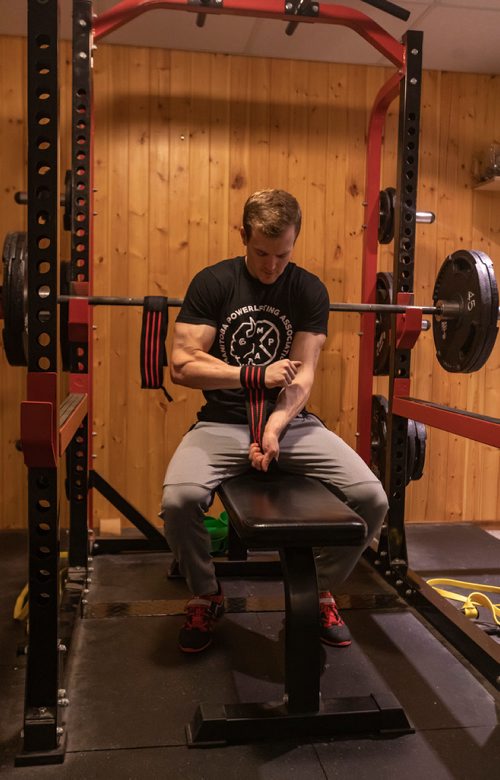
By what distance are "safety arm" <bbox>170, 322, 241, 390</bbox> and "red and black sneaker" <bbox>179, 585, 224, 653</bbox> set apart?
0.71m

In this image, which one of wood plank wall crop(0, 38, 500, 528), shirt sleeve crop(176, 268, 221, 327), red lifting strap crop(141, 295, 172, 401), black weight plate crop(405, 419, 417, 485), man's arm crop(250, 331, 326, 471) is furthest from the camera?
wood plank wall crop(0, 38, 500, 528)

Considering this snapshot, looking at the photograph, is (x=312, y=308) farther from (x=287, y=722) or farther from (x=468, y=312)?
(x=287, y=722)

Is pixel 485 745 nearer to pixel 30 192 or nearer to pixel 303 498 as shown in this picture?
pixel 303 498

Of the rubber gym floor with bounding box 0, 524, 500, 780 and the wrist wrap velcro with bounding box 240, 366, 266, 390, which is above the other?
the wrist wrap velcro with bounding box 240, 366, 266, 390

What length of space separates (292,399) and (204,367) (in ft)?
1.03

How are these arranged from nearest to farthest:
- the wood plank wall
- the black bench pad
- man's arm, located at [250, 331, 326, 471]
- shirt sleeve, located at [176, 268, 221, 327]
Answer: the black bench pad
man's arm, located at [250, 331, 326, 471]
shirt sleeve, located at [176, 268, 221, 327]
the wood plank wall

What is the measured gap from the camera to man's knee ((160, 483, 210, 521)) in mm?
2033

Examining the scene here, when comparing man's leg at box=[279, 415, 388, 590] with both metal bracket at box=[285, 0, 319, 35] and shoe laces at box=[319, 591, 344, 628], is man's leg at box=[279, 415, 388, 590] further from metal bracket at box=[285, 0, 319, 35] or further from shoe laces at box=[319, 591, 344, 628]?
metal bracket at box=[285, 0, 319, 35]

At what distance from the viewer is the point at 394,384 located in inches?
107

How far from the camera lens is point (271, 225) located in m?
2.09

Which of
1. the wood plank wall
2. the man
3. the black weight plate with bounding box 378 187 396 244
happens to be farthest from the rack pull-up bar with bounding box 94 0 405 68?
the man

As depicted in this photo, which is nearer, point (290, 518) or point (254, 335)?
point (290, 518)

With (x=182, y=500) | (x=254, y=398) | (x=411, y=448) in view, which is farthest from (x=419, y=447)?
(x=182, y=500)

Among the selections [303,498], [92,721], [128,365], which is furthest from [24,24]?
[92,721]
